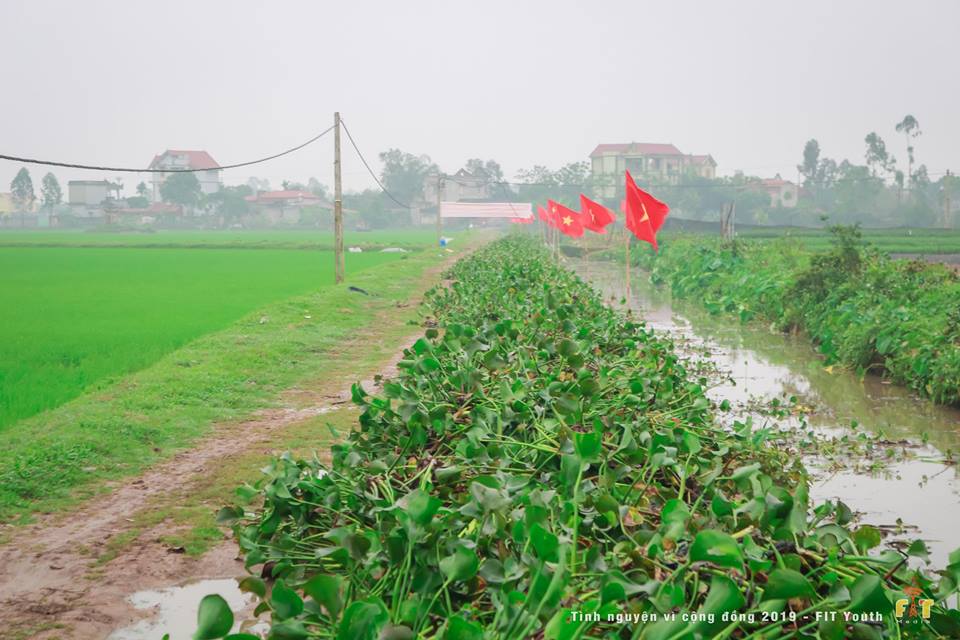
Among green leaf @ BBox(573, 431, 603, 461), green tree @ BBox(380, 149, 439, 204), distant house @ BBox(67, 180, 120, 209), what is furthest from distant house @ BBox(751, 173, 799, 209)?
green leaf @ BBox(573, 431, 603, 461)

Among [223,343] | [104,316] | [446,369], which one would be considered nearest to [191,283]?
[104,316]

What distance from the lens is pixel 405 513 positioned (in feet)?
8.91

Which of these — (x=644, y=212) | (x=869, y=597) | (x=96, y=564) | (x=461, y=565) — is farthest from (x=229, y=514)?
(x=644, y=212)

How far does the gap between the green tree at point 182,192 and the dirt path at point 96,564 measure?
268 ft

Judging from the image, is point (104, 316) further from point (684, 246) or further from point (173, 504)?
point (684, 246)

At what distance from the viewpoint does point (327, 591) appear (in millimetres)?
2350

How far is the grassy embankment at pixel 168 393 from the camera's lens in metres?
5.78

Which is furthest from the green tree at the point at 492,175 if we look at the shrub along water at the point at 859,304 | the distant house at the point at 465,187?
the shrub along water at the point at 859,304

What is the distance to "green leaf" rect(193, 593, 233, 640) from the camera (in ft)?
7.58

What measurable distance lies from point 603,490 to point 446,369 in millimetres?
2156

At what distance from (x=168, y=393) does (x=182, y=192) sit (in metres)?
80.2

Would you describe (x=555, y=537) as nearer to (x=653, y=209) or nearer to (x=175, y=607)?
(x=175, y=607)

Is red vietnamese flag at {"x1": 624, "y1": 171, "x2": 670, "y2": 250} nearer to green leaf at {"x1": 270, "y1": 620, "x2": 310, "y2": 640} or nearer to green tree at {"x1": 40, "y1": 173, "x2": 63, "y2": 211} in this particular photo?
green leaf at {"x1": 270, "y1": 620, "x2": 310, "y2": 640}

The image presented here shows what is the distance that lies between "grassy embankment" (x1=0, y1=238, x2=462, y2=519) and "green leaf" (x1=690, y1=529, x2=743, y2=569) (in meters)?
4.10
